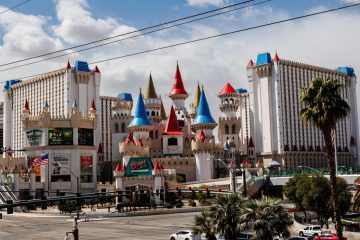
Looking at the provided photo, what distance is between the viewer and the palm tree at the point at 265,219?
28.1m

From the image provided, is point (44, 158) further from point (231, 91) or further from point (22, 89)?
point (22, 89)

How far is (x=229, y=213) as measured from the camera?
1201 inches

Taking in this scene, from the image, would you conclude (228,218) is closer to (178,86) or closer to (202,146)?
(202,146)

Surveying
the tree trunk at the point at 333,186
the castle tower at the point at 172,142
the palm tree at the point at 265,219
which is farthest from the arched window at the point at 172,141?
the palm tree at the point at 265,219

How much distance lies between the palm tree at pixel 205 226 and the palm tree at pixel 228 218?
51 cm

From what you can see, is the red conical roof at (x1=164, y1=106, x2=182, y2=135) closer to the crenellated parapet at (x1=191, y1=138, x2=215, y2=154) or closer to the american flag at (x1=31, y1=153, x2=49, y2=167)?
the crenellated parapet at (x1=191, y1=138, x2=215, y2=154)

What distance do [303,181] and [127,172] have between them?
137ft

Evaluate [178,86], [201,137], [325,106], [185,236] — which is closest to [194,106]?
[178,86]

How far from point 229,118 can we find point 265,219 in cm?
10190

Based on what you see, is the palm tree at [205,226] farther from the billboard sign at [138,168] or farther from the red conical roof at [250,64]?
the red conical roof at [250,64]

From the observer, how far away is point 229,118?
5108 inches

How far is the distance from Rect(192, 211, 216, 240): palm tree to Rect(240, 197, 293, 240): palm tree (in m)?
2.64

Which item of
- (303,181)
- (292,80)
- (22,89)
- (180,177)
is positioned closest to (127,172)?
(180,177)

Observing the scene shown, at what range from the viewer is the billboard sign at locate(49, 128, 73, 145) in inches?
3910
